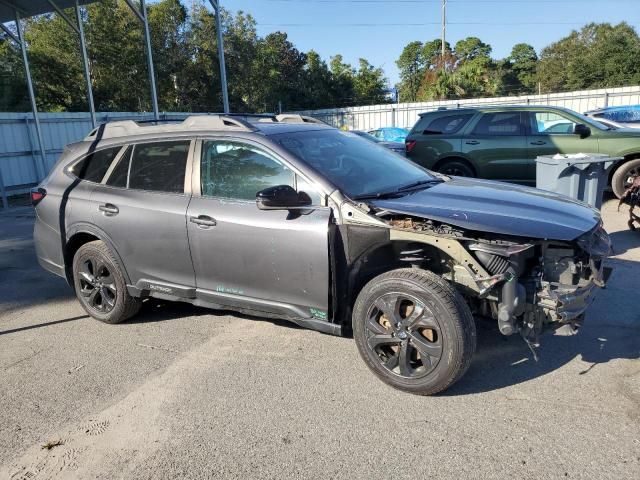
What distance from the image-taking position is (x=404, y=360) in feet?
10.8

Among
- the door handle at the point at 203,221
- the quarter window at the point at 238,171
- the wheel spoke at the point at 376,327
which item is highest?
the quarter window at the point at 238,171

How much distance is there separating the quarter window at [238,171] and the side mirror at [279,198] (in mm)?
217

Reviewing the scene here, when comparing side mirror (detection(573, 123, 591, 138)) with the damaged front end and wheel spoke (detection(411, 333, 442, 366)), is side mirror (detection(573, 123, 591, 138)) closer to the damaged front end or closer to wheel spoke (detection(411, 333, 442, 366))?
the damaged front end

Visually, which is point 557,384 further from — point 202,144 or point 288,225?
point 202,144

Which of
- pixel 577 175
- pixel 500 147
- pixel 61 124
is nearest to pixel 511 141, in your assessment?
pixel 500 147

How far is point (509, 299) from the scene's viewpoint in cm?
309

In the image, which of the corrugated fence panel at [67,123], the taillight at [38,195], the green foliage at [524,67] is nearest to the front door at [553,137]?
the taillight at [38,195]

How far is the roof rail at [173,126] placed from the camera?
413 centimetres

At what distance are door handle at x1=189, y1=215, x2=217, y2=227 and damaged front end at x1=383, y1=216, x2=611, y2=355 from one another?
4.53 ft

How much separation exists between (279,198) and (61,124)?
1685 cm

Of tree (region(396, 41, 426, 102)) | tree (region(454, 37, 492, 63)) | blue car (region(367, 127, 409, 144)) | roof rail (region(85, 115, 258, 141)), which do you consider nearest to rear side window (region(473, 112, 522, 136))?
roof rail (region(85, 115, 258, 141))

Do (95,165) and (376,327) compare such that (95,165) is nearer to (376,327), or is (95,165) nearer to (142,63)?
(376,327)

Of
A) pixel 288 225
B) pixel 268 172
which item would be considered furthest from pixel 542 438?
pixel 268 172

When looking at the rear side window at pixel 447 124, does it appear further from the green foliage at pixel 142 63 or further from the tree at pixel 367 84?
the tree at pixel 367 84
